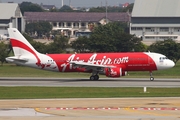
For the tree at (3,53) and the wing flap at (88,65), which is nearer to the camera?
the wing flap at (88,65)

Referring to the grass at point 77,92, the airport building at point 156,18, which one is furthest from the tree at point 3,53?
the airport building at point 156,18

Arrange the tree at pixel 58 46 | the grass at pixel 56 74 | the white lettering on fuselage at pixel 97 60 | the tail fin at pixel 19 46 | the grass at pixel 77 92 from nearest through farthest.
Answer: the grass at pixel 77 92 < the white lettering on fuselage at pixel 97 60 < the tail fin at pixel 19 46 < the grass at pixel 56 74 < the tree at pixel 58 46

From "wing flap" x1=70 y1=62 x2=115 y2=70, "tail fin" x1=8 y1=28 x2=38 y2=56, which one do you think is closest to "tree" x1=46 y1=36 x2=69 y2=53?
"tail fin" x1=8 y1=28 x2=38 y2=56

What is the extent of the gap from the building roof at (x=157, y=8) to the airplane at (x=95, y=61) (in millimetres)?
115901

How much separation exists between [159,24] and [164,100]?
142m

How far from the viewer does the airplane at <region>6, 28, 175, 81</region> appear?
230 feet

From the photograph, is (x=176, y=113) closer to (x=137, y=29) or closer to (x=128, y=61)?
(x=128, y=61)

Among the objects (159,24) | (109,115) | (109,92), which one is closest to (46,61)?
(109,92)

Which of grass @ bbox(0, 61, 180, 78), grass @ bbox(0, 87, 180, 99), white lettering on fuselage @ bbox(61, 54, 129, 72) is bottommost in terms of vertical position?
grass @ bbox(0, 61, 180, 78)

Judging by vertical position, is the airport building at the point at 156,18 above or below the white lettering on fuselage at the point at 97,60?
A: above

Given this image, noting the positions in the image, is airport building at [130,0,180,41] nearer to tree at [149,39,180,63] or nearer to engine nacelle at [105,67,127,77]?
tree at [149,39,180,63]

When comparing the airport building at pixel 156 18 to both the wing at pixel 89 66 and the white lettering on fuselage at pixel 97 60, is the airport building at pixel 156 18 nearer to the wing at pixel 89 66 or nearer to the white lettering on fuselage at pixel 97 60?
the white lettering on fuselage at pixel 97 60

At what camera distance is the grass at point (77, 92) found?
5203 cm

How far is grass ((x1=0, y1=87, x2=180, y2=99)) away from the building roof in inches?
5074
